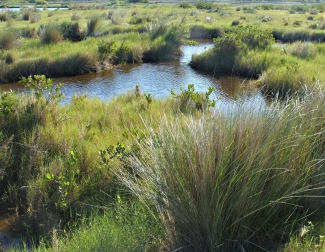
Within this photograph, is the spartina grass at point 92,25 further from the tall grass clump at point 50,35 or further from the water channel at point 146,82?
the water channel at point 146,82

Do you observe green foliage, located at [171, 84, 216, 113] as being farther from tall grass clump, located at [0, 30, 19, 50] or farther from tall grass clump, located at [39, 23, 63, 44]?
tall grass clump, located at [39, 23, 63, 44]

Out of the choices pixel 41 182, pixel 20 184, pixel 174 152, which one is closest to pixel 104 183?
pixel 41 182

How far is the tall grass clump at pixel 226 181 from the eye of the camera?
308 cm

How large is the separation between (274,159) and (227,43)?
1240cm

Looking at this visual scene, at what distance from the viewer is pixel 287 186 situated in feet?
11.2

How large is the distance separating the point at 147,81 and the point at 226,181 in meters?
9.89

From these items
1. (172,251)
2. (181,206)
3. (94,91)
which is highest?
(181,206)

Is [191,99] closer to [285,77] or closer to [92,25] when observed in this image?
[285,77]

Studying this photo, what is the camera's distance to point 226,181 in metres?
3.02

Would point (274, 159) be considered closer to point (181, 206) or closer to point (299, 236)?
point (299, 236)

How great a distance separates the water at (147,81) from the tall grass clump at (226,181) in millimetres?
7106

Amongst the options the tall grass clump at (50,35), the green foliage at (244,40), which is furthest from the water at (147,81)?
the tall grass clump at (50,35)

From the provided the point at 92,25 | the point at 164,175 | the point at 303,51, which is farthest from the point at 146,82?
the point at 164,175

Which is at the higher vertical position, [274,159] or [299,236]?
[274,159]
